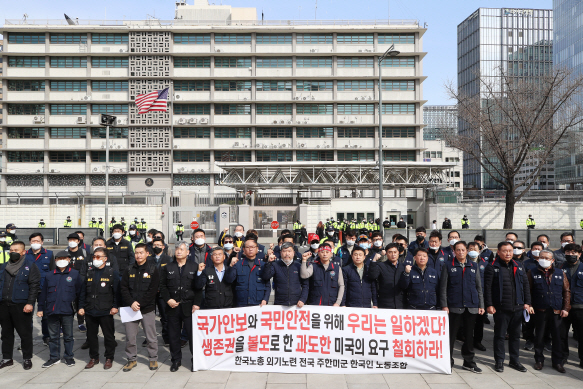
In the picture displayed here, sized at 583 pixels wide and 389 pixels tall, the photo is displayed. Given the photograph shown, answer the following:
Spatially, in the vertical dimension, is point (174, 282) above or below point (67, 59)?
below

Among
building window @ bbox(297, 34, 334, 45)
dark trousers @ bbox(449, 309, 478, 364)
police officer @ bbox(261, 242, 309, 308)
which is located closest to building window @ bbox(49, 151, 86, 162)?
building window @ bbox(297, 34, 334, 45)

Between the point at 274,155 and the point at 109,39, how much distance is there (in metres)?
21.6

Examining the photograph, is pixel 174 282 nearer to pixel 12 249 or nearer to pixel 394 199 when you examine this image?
pixel 12 249

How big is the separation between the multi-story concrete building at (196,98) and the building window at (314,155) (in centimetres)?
11

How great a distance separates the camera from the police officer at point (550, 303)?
657cm

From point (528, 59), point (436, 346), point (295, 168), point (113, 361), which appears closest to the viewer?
point (436, 346)

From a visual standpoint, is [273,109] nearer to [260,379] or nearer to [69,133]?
[69,133]

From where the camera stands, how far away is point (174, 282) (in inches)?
262

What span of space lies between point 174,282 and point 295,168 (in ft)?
80.9

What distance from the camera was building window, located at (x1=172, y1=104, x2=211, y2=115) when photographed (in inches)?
1849

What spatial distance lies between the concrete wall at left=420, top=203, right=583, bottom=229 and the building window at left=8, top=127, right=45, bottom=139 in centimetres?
4157

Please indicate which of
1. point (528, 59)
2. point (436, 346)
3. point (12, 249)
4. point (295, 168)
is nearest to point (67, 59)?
point (295, 168)

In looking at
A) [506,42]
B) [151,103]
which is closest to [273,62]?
[151,103]

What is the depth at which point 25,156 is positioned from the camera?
155 ft
